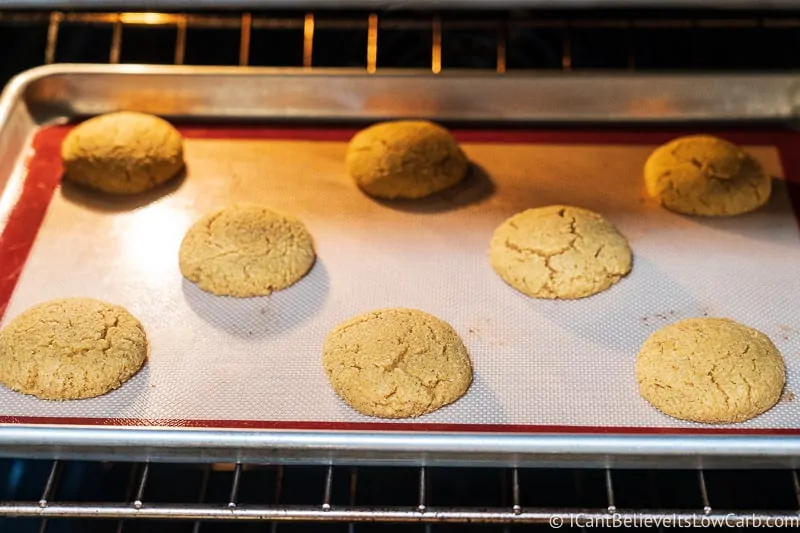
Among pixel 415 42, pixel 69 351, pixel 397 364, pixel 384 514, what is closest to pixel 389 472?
pixel 397 364

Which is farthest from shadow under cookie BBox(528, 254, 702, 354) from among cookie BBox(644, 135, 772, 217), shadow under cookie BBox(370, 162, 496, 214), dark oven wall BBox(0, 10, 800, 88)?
dark oven wall BBox(0, 10, 800, 88)

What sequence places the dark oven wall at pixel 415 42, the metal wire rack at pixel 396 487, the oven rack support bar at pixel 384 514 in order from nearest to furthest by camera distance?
the oven rack support bar at pixel 384 514, the metal wire rack at pixel 396 487, the dark oven wall at pixel 415 42

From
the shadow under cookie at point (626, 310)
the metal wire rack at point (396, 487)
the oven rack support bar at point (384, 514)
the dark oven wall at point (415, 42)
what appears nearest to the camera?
the oven rack support bar at point (384, 514)

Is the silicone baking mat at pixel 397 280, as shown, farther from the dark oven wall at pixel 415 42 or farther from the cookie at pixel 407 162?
the dark oven wall at pixel 415 42

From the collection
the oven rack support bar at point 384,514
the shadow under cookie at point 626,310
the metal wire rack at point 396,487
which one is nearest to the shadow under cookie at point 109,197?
the metal wire rack at point 396,487

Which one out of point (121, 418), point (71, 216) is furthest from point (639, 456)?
point (71, 216)

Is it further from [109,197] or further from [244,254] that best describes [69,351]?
[109,197]

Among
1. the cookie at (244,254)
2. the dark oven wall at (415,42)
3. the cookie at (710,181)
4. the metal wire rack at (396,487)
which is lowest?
the metal wire rack at (396,487)
